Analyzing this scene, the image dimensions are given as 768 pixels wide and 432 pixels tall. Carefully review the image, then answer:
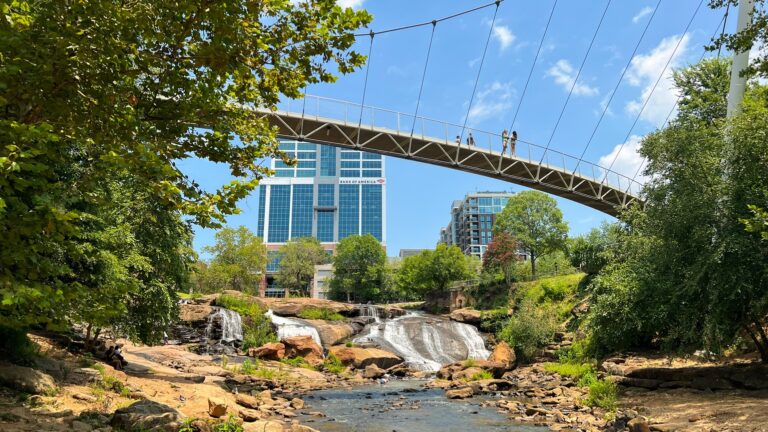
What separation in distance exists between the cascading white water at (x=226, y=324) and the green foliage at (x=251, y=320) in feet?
1.45

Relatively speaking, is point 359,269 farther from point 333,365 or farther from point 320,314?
point 333,365

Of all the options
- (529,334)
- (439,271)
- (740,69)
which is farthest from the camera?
(439,271)

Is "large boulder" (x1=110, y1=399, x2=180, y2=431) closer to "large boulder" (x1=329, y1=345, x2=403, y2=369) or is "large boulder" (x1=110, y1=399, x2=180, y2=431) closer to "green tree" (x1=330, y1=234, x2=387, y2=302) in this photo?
"large boulder" (x1=329, y1=345, x2=403, y2=369)

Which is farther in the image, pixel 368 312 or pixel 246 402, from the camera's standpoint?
pixel 368 312

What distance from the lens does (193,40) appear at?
7.20 meters

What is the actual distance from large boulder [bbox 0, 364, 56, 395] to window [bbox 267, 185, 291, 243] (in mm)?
135313

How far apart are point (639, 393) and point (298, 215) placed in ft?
449

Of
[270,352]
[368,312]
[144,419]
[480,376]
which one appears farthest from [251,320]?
[144,419]

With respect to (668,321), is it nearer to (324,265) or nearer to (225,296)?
(225,296)

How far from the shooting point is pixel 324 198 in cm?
15138

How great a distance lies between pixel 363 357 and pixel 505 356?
27.5ft

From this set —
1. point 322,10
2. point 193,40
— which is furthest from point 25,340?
A: point 322,10

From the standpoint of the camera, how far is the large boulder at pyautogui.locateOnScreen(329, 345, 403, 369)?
30.3 meters

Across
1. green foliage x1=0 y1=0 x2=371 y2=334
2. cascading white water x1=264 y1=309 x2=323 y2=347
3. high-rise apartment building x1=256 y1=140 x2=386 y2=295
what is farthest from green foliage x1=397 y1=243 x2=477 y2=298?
high-rise apartment building x1=256 y1=140 x2=386 y2=295
